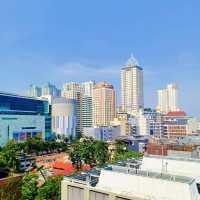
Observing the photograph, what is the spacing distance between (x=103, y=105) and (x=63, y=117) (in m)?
36.9

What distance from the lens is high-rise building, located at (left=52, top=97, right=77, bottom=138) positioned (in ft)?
455

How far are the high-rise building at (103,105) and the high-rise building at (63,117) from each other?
31216 millimetres

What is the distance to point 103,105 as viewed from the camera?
170m

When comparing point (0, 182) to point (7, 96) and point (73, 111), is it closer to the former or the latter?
point (7, 96)

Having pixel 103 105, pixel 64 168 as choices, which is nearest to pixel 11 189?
pixel 64 168

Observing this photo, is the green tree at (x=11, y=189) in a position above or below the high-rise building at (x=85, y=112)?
below

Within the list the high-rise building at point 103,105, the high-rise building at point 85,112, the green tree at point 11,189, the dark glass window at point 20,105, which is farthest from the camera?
the high-rise building at point 103,105

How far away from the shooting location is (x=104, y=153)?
56.8m

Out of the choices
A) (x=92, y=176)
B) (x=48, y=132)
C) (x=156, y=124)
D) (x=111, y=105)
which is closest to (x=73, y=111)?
(x=48, y=132)

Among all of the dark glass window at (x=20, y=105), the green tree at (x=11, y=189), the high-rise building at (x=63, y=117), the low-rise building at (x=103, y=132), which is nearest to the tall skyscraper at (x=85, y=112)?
the low-rise building at (x=103, y=132)

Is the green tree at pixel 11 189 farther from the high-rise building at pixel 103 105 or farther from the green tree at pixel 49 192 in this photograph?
the high-rise building at pixel 103 105

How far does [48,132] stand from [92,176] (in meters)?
105

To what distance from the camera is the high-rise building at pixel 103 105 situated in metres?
170

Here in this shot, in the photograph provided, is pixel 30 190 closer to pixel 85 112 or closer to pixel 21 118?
pixel 21 118
